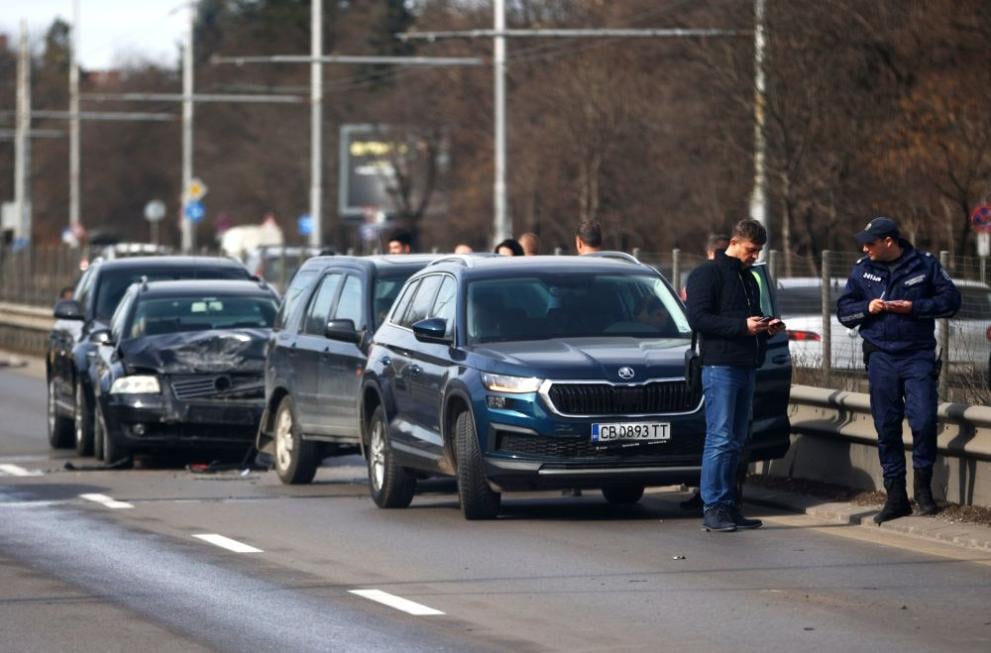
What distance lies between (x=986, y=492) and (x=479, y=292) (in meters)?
3.42

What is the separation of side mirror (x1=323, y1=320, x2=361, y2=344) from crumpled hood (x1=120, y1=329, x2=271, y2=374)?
2647 millimetres

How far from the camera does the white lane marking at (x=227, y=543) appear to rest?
40.6 feet

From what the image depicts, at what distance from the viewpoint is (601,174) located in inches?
1864

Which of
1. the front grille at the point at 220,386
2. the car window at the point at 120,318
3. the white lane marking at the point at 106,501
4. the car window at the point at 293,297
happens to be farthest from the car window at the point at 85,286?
the white lane marking at the point at 106,501

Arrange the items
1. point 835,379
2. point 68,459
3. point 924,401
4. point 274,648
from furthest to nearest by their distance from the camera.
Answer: point 68,459 < point 835,379 < point 924,401 < point 274,648

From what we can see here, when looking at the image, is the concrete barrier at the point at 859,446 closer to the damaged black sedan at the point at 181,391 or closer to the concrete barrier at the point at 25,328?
the damaged black sedan at the point at 181,391

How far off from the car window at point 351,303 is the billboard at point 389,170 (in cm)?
4808

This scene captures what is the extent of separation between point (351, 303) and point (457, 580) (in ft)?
20.0

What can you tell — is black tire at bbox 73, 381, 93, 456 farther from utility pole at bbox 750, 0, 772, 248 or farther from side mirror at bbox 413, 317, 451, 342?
utility pole at bbox 750, 0, 772, 248

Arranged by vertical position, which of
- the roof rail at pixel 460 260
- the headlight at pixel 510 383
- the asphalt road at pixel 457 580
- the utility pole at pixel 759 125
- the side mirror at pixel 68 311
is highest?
the utility pole at pixel 759 125

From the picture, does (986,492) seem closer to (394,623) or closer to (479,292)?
(479,292)

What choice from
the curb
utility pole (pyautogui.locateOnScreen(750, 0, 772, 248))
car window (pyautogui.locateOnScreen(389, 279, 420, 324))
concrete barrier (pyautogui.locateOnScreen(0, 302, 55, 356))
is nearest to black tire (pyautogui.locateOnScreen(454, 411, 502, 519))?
car window (pyautogui.locateOnScreen(389, 279, 420, 324))

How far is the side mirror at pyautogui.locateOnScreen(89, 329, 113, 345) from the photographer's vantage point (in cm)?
1923

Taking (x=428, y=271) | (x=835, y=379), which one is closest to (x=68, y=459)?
(x=428, y=271)
